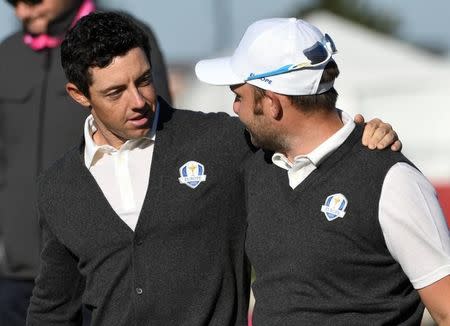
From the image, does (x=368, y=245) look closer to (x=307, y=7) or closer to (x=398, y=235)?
(x=398, y=235)

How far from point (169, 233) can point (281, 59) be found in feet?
2.55

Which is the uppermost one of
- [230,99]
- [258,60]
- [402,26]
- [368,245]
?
[258,60]

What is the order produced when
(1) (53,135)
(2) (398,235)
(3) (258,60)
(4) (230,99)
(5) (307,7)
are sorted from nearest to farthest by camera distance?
(2) (398,235)
(3) (258,60)
(1) (53,135)
(4) (230,99)
(5) (307,7)

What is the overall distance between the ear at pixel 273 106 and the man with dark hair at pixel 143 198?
15.5 inches

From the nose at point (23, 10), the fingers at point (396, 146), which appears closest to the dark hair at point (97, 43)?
the fingers at point (396, 146)

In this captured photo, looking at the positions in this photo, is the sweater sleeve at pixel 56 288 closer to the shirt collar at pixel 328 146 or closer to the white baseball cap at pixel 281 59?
the white baseball cap at pixel 281 59

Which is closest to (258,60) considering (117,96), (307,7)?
(117,96)

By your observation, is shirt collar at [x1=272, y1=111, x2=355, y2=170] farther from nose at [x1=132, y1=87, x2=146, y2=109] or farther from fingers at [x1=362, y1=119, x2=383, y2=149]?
nose at [x1=132, y1=87, x2=146, y2=109]

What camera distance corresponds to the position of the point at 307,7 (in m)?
84.5

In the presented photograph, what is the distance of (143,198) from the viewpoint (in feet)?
16.9

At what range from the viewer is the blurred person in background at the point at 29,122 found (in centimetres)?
639

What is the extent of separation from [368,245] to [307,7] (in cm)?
8057

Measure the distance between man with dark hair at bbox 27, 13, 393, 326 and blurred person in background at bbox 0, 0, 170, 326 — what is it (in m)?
1.06

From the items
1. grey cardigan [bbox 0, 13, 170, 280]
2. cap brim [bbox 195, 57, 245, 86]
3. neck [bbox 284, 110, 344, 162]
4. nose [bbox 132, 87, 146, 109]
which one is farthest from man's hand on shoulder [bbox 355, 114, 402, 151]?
grey cardigan [bbox 0, 13, 170, 280]
